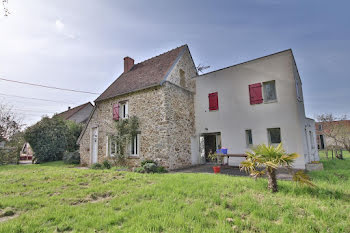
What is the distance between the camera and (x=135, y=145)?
11.5 metres

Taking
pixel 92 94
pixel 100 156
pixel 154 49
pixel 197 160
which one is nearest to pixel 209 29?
pixel 154 49

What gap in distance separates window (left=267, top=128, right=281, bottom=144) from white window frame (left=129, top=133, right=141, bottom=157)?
801 centimetres

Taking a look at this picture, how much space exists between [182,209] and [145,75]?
1050 cm

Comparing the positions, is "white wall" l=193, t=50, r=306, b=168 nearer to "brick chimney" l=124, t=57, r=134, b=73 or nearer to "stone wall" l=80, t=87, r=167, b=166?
"stone wall" l=80, t=87, r=167, b=166

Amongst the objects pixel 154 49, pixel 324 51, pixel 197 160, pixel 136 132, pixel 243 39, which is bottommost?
pixel 197 160

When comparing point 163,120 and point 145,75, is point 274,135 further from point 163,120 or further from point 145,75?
point 145,75

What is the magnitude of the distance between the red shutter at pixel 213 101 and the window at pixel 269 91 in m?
3.04

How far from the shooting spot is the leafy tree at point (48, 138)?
54.7 ft

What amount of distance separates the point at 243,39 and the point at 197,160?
840 cm

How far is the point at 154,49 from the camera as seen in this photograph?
603 inches

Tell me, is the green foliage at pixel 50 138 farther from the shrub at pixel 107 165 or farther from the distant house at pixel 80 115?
the shrub at pixel 107 165

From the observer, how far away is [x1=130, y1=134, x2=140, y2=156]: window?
443 inches

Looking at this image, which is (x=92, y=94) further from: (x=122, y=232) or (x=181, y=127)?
(x=122, y=232)

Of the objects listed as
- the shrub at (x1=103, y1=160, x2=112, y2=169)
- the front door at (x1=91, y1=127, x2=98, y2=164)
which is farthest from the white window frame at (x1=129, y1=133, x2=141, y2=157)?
the front door at (x1=91, y1=127, x2=98, y2=164)
